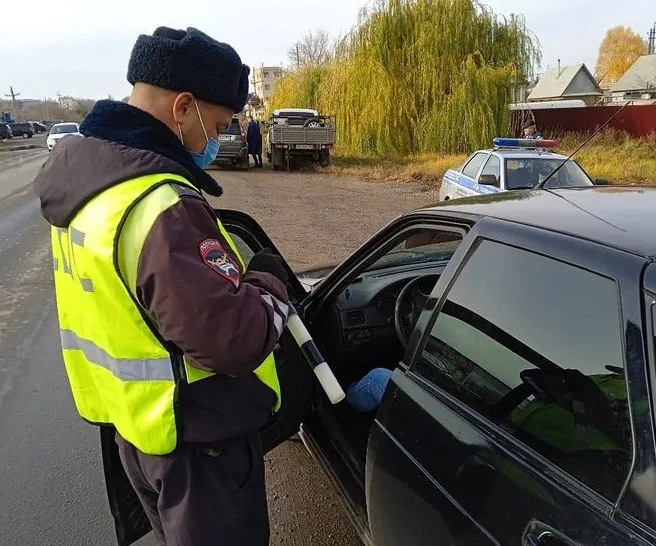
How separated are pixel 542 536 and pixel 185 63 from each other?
140cm

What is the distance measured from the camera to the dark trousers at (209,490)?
1.57 m

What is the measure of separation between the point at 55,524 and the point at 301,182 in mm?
15243

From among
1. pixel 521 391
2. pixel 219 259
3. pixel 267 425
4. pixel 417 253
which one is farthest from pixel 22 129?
pixel 521 391

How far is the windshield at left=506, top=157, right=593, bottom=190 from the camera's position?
8133mm

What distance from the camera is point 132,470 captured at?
175 centimetres

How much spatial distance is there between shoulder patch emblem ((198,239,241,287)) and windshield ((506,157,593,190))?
24.4 feet

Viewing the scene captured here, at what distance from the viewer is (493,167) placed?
885 centimetres

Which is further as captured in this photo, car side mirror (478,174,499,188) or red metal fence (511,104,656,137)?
red metal fence (511,104,656,137)

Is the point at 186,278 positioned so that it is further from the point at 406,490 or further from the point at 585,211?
the point at 585,211

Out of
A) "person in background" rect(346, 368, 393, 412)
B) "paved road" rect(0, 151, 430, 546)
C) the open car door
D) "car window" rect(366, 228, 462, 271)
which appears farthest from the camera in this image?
"car window" rect(366, 228, 462, 271)

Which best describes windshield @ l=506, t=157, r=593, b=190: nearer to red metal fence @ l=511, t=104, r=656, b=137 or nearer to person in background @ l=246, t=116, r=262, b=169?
person in background @ l=246, t=116, r=262, b=169

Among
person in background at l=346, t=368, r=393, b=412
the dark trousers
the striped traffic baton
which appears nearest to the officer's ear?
the striped traffic baton

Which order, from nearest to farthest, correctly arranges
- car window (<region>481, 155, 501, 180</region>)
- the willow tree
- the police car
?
the police car
car window (<region>481, 155, 501, 180</region>)
the willow tree

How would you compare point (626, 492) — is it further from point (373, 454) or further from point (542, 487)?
point (373, 454)
